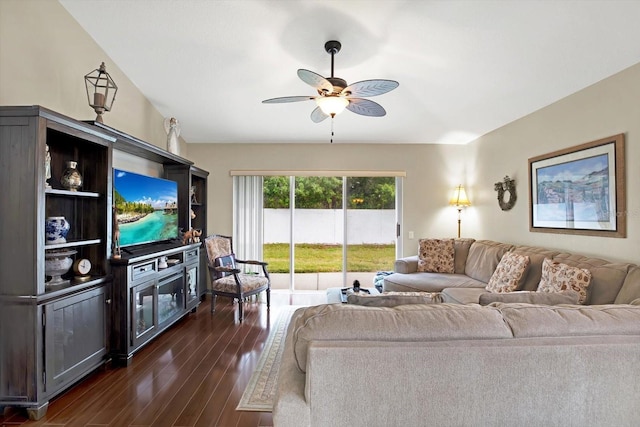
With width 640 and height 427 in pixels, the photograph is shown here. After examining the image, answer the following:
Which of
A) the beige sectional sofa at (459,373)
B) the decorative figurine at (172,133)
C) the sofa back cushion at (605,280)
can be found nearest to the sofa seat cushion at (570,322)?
the beige sectional sofa at (459,373)

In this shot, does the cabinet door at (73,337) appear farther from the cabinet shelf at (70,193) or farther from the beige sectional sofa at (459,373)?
the beige sectional sofa at (459,373)

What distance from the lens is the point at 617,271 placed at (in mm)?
2523

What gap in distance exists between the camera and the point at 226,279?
4234 mm

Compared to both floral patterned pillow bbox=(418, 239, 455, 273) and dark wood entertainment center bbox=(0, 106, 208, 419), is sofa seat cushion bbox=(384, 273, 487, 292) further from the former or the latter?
dark wood entertainment center bbox=(0, 106, 208, 419)

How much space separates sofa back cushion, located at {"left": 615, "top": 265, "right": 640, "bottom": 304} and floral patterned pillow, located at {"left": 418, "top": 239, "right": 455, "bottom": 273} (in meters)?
2.17

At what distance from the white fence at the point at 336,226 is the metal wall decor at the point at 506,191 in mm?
1641

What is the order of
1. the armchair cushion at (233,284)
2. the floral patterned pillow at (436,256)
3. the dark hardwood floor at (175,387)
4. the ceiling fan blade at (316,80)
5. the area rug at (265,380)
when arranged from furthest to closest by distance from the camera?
the floral patterned pillow at (436,256)
the armchair cushion at (233,284)
the ceiling fan blade at (316,80)
the area rug at (265,380)
the dark hardwood floor at (175,387)

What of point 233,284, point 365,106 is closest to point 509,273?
point 365,106

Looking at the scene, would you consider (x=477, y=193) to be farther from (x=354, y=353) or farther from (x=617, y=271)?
(x=354, y=353)

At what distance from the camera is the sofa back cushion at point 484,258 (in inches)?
155

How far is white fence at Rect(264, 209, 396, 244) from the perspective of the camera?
5543mm

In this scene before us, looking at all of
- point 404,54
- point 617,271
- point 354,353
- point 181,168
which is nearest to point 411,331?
point 354,353

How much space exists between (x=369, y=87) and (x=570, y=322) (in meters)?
1.95

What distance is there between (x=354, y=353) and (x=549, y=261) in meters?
2.59
